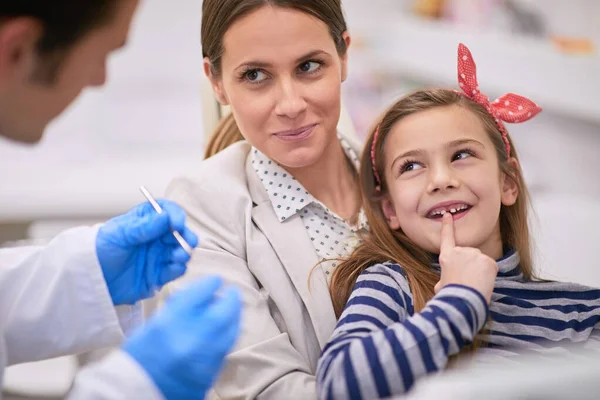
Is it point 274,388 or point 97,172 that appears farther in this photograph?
point 97,172

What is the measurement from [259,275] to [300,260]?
87 millimetres

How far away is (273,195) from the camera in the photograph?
65.9 inches

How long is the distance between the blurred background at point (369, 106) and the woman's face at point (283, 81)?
1.78 feet

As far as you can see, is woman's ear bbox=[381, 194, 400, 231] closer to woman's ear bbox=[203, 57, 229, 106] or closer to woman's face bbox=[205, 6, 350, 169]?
woman's face bbox=[205, 6, 350, 169]

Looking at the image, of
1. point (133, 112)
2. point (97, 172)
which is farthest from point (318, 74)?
point (133, 112)

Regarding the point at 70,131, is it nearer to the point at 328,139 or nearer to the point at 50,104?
the point at 328,139

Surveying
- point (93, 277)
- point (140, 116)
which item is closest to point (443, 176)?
point (93, 277)

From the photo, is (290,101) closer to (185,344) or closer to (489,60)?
(185,344)

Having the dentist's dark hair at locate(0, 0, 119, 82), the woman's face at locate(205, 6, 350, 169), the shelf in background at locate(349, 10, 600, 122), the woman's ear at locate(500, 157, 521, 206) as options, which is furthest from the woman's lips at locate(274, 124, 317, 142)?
the shelf in background at locate(349, 10, 600, 122)

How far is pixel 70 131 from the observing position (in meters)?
4.05

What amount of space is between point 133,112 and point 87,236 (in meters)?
2.79

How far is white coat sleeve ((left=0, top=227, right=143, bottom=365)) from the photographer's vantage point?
53.4 inches

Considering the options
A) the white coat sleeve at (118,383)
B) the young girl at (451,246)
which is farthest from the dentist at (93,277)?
the young girl at (451,246)

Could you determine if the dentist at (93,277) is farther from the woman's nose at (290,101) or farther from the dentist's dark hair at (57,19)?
the woman's nose at (290,101)
